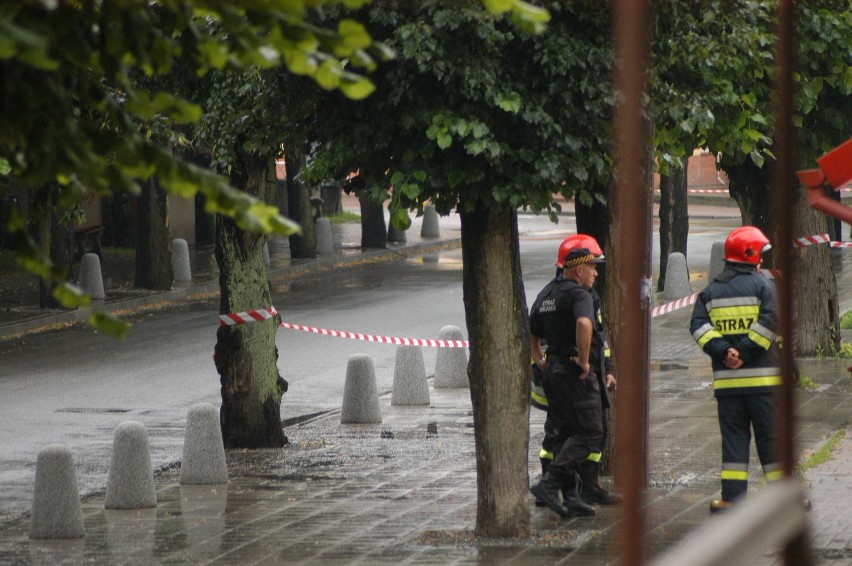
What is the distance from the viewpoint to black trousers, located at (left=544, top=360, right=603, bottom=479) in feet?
31.3

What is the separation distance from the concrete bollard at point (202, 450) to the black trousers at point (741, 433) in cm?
369

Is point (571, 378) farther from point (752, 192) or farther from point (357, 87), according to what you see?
point (752, 192)

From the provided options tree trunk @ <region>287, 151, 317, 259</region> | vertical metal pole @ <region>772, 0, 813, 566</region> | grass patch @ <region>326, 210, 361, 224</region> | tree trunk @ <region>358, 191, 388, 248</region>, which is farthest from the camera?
grass patch @ <region>326, 210, 361, 224</region>

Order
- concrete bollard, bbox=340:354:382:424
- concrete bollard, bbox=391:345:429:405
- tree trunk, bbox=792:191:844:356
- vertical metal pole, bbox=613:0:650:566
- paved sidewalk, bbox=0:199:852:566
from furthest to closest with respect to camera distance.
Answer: tree trunk, bbox=792:191:844:356 < concrete bollard, bbox=391:345:429:405 < concrete bollard, bbox=340:354:382:424 < paved sidewalk, bbox=0:199:852:566 < vertical metal pole, bbox=613:0:650:566

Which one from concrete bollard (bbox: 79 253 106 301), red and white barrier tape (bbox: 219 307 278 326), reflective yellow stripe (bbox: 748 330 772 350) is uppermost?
concrete bollard (bbox: 79 253 106 301)

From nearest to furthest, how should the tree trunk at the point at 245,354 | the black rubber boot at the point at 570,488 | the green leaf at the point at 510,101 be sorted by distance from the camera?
the green leaf at the point at 510,101, the black rubber boot at the point at 570,488, the tree trunk at the point at 245,354

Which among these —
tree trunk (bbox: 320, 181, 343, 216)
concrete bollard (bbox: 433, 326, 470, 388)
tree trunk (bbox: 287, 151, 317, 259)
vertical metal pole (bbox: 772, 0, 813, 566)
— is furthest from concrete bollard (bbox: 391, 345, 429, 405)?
tree trunk (bbox: 320, 181, 343, 216)

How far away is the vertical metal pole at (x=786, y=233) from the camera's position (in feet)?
9.72

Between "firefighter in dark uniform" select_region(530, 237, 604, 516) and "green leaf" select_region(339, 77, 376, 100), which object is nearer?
"green leaf" select_region(339, 77, 376, 100)

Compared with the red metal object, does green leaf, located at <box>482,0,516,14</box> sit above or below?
above

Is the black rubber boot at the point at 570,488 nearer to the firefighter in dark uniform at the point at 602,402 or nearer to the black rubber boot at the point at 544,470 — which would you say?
the firefighter in dark uniform at the point at 602,402

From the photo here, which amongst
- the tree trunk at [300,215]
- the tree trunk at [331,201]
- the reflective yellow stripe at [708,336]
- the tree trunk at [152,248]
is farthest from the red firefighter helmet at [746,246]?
the tree trunk at [331,201]

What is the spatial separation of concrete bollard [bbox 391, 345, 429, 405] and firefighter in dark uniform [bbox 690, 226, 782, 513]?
5.63 metres

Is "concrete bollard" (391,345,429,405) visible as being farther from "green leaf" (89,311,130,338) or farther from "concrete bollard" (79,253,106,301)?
"green leaf" (89,311,130,338)
